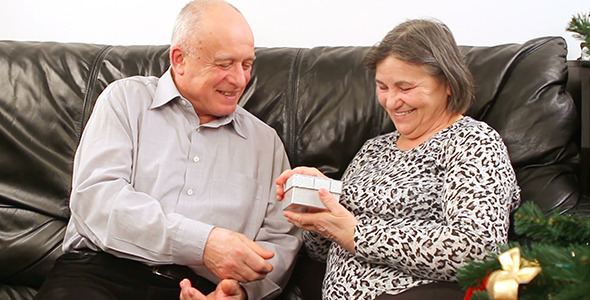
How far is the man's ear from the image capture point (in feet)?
5.96

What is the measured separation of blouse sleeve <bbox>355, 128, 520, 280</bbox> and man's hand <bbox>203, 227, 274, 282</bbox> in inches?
9.8

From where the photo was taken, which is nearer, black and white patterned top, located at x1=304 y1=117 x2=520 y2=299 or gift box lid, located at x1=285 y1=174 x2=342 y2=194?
black and white patterned top, located at x1=304 y1=117 x2=520 y2=299

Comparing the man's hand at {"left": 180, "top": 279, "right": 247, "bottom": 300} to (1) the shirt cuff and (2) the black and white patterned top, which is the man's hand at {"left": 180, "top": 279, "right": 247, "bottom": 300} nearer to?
(1) the shirt cuff

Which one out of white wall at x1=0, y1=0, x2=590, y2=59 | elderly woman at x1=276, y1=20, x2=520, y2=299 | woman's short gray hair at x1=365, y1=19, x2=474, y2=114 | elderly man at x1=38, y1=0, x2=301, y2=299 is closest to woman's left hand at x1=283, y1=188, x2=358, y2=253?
elderly woman at x1=276, y1=20, x2=520, y2=299

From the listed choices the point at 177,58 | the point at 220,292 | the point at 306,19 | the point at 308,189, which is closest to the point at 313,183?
the point at 308,189

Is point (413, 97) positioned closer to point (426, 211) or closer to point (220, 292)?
point (426, 211)

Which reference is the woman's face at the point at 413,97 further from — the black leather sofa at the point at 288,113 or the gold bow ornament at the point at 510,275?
the gold bow ornament at the point at 510,275

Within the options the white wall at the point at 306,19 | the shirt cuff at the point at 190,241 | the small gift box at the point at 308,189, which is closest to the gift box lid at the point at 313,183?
the small gift box at the point at 308,189

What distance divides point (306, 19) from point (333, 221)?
1044 millimetres

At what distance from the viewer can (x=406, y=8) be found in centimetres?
221

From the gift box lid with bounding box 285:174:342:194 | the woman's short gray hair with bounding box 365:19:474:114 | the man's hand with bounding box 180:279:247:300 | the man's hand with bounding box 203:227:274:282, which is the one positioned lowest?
the man's hand with bounding box 180:279:247:300

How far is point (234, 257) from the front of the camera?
4.99 feet

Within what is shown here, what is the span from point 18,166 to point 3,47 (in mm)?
449

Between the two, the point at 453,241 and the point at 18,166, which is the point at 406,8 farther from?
the point at 18,166
